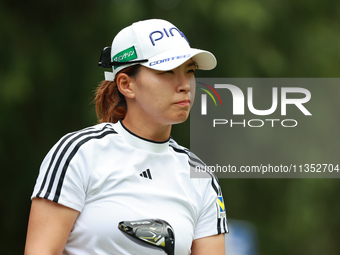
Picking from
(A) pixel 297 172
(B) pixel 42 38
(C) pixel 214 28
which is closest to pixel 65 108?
(B) pixel 42 38

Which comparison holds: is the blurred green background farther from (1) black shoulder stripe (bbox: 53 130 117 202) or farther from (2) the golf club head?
(2) the golf club head

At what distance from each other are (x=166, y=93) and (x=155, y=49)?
0.56 feet

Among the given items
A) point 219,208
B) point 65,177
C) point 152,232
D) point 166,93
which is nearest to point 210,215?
point 219,208

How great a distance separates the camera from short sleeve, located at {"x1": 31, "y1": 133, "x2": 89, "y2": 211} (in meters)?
2.23

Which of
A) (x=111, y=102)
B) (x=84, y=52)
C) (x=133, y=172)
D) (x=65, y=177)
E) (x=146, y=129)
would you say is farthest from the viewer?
(x=84, y=52)

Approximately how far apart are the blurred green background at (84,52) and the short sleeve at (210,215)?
11.0 feet

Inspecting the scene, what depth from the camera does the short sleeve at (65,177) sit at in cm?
223

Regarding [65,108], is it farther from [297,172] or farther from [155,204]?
[155,204]

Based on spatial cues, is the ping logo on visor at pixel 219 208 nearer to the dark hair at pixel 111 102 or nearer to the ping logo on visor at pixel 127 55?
the dark hair at pixel 111 102

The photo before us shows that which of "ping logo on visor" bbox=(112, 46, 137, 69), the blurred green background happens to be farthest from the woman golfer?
the blurred green background

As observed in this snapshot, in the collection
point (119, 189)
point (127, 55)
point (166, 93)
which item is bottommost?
point (119, 189)

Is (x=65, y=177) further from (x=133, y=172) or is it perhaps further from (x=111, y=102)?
(x=111, y=102)

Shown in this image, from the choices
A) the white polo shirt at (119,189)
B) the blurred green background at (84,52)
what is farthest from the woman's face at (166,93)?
the blurred green background at (84,52)

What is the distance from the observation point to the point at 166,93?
7.93 feet
